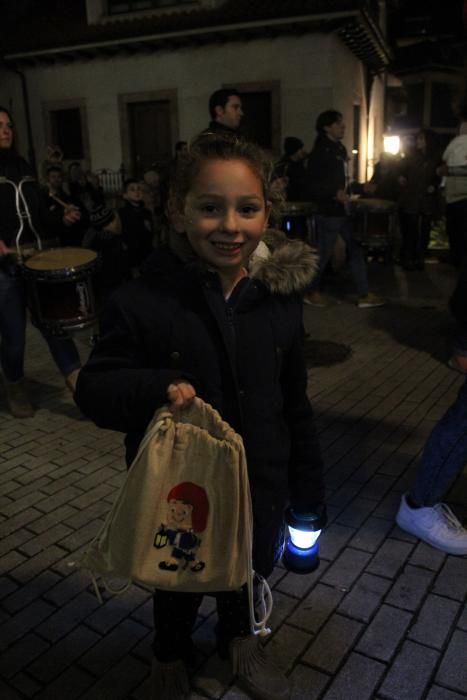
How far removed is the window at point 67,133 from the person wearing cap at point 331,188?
1150 centimetres

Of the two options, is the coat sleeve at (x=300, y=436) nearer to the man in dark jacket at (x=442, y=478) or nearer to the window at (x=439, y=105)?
the man in dark jacket at (x=442, y=478)

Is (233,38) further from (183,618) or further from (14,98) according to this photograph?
(183,618)

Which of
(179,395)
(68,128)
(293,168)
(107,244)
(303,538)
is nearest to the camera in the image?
(179,395)

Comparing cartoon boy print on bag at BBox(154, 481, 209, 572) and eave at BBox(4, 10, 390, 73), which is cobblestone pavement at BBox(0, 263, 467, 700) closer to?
cartoon boy print on bag at BBox(154, 481, 209, 572)

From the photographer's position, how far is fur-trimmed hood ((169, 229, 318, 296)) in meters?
1.83

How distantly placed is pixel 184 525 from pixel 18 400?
3.49 m

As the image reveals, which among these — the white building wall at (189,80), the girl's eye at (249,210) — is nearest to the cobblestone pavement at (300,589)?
the girl's eye at (249,210)

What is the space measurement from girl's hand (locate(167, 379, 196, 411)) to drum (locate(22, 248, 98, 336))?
297 centimetres

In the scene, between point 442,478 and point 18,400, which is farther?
point 18,400

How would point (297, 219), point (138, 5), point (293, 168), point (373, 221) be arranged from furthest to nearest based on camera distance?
point (138, 5) < point (293, 168) < point (373, 221) < point (297, 219)

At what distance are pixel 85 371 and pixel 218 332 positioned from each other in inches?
15.7

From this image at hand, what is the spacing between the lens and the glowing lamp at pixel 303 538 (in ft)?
7.11

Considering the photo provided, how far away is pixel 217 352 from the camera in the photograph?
1.79 meters

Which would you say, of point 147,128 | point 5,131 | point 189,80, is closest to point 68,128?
point 147,128
